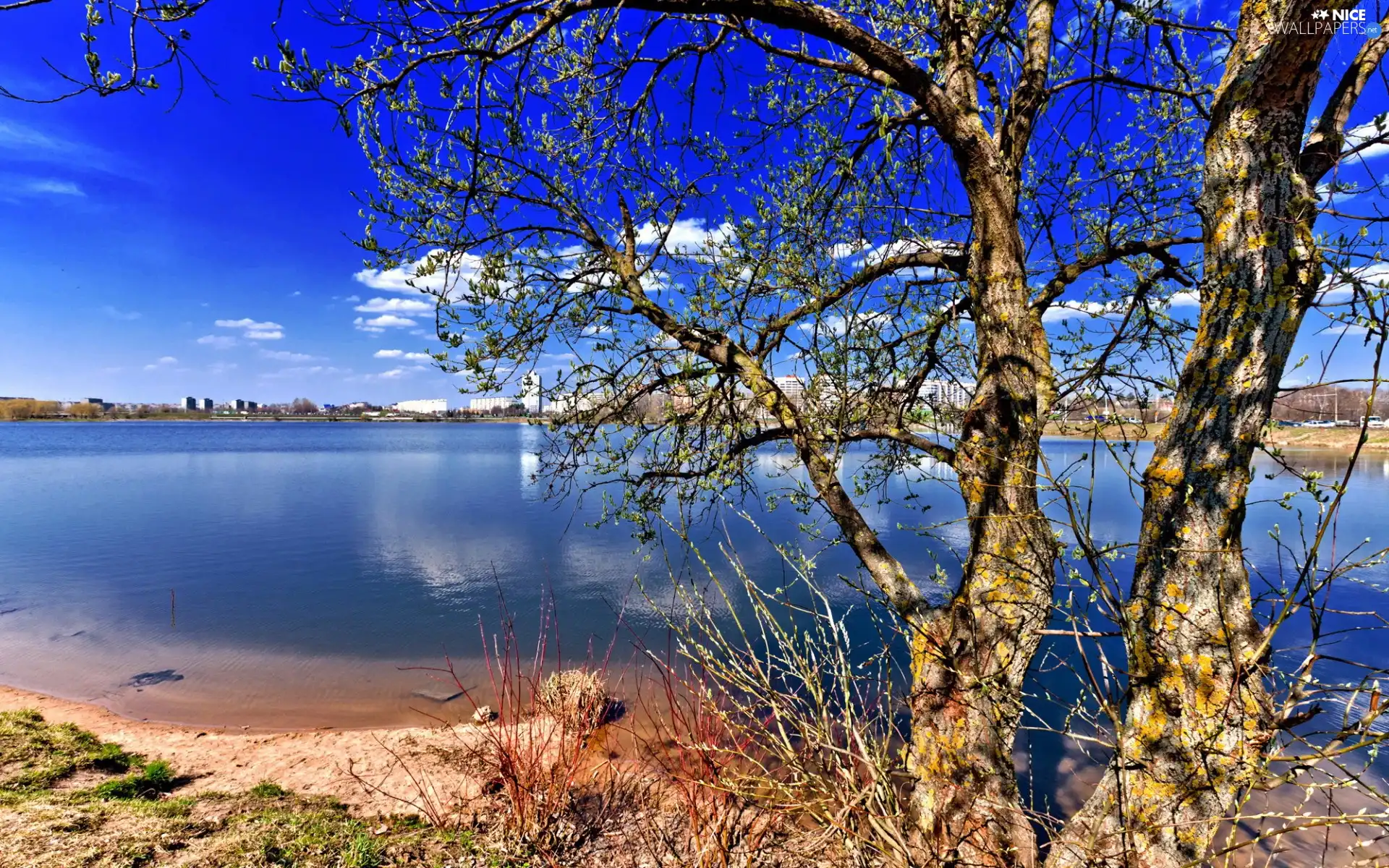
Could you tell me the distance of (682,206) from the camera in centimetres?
504

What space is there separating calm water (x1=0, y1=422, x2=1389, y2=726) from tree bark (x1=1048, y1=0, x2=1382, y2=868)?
557 mm

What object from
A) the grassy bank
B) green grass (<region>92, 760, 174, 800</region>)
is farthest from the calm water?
the grassy bank

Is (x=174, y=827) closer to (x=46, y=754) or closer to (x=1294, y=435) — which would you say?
(x=46, y=754)

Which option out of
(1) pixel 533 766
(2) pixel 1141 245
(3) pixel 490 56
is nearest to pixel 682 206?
(3) pixel 490 56

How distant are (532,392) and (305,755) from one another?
5.40m

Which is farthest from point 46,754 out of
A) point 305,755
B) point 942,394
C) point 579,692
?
point 942,394

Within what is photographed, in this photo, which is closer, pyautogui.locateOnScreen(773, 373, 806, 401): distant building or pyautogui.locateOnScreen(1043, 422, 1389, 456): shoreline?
pyautogui.locateOnScreen(1043, 422, 1389, 456): shoreline

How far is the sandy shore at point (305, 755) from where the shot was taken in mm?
6219

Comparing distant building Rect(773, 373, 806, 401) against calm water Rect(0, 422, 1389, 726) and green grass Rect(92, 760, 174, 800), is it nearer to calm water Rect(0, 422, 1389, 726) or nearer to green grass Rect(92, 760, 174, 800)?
calm water Rect(0, 422, 1389, 726)

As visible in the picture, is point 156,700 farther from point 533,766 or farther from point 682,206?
point 682,206

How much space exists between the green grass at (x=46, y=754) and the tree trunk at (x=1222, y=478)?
838 centimetres

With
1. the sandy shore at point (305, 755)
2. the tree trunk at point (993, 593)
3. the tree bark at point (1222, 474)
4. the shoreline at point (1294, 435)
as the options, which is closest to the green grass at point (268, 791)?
the sandy shore at point (305, 755)

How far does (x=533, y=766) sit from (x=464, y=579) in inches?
435

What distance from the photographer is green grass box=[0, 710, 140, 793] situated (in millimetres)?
6012
